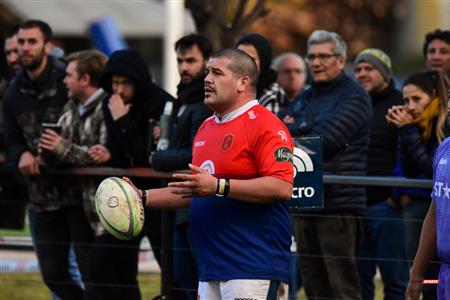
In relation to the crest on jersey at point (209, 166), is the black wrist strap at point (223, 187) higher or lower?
lower

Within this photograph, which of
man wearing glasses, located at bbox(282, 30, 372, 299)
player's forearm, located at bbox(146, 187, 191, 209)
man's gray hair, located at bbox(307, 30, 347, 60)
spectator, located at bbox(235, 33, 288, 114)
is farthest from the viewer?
spectator, located at bbox(235, 33, 288, 114)

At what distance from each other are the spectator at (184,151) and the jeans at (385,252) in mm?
1385

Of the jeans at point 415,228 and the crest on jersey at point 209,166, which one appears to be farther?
the jeans at point 415,228

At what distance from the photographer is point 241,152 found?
278 inches

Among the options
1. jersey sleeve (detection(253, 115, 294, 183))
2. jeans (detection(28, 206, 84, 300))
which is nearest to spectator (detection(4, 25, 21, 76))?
jeans (detection(28, 206, 84, 300))

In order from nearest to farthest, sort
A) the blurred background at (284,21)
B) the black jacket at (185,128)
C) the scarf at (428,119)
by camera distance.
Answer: the scarf at (428,119)
the black jacket at (185,128)
the blurred background at (284,21)

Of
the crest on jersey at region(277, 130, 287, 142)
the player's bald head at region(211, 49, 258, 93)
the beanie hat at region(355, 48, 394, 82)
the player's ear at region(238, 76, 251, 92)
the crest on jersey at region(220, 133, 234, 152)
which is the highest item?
the beanie hat at region(355, 48, 394, 82)

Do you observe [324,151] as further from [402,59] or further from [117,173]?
[402,59]

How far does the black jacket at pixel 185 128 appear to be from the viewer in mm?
8969

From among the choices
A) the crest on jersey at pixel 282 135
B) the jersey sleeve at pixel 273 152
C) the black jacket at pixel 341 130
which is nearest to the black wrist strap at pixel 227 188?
the jersey sleeve at pixel 273 152

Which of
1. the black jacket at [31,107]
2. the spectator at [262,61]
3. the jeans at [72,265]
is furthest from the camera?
the black jacket at [31,107]

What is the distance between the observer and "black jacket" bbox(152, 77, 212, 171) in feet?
29.4

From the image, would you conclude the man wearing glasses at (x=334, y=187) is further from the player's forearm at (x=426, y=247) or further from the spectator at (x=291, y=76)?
the spectator at (x=291, y=76)

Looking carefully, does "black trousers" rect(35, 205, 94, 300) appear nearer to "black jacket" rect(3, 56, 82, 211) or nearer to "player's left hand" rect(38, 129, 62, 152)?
"black jacket" rect(3, 56, 82, 211)
